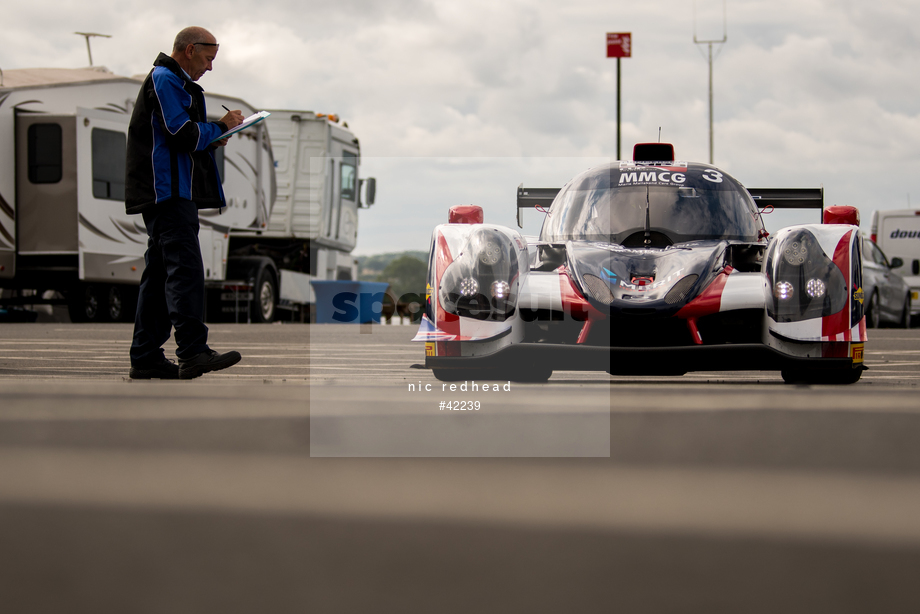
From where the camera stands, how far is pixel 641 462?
2416 mm

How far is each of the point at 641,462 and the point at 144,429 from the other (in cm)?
144

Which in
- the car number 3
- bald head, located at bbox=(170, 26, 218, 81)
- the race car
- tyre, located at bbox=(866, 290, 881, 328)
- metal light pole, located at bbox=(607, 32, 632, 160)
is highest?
metal light pole, located at bbox=(607, 32, 632, 160)

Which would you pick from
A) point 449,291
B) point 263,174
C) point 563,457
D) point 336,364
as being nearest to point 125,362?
point 336,364

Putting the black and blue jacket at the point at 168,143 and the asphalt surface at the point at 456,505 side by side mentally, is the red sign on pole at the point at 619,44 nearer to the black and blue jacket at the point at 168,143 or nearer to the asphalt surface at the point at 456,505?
the black and blue jacket at the point at 168,143

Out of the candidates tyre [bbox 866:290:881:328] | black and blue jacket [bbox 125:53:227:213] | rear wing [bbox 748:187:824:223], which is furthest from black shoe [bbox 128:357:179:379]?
tyre [bbox 866:290:881:328]

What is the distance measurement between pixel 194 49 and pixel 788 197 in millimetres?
4234

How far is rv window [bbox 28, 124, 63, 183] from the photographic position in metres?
14.2

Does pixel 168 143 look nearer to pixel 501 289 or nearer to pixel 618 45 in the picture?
pixel 501 289

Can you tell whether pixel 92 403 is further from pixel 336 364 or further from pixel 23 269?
pixel 23 269

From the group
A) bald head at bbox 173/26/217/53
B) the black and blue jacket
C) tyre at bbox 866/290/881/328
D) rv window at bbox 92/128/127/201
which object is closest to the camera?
the black and blue jacket

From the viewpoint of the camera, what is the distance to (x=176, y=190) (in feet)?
16.6

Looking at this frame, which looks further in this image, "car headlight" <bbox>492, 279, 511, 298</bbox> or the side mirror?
the side mirror

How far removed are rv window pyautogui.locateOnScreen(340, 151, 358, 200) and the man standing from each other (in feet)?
50.0

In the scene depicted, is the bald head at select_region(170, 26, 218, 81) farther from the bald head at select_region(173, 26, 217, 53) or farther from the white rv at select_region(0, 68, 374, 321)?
the white rv at select_region(0, 68, 374, 321)
